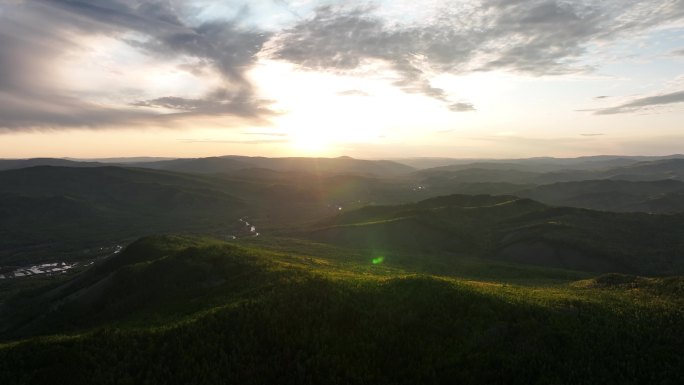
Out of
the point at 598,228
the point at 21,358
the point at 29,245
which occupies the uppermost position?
the point at 21,358

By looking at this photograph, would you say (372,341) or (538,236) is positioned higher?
(372,341)

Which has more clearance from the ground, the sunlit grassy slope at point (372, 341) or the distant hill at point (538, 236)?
the sunlit grassy slope at point (372, 341)

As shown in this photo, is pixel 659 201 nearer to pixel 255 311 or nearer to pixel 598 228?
pixel 598 228

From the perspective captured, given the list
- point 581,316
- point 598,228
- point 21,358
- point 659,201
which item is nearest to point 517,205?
point 598,228

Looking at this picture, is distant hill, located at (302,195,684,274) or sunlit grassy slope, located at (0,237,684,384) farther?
distant hill, located at (302,195,684,274)

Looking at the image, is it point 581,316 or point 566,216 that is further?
point 566,216

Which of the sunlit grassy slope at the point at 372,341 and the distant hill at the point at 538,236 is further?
the distant hill at the point at 538,236

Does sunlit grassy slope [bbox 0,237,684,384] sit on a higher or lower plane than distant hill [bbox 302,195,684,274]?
higher

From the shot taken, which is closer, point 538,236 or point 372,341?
point 372,341
